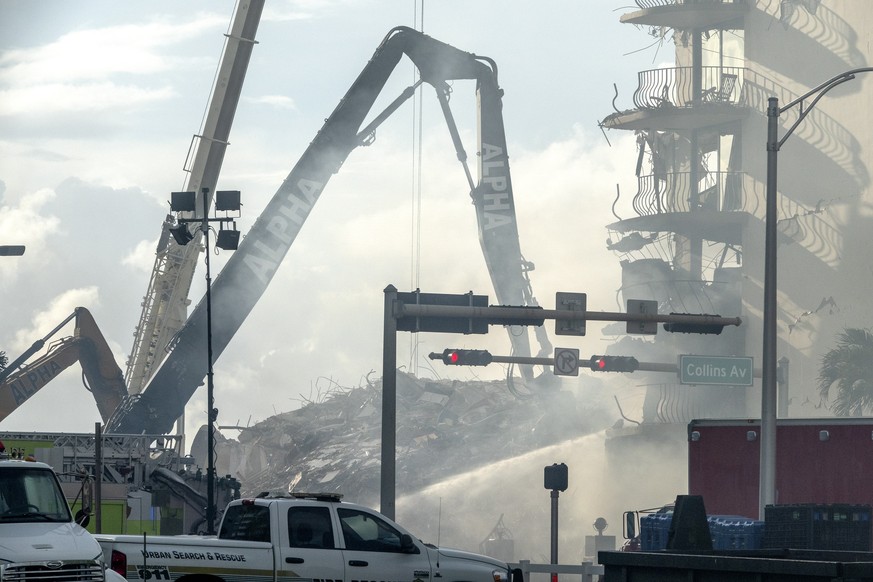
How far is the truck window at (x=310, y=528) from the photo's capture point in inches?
727

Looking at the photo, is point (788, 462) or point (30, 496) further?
point (788, 462)

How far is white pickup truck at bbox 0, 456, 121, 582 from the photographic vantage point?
15930 mm

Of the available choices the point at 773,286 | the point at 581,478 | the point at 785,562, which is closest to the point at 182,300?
the point at 581,478

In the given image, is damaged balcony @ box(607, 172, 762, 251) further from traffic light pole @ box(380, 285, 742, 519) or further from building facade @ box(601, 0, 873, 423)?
traffic light pole @ box(380, 285, 742, 519)

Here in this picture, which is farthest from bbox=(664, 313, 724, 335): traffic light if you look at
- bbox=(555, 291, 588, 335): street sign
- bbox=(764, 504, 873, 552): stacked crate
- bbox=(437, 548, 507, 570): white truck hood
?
bbox=(437, 548, 507, 570): white truck hood

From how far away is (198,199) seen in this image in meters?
54.2

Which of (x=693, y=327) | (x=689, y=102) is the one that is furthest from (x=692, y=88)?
(x=693, y=327)

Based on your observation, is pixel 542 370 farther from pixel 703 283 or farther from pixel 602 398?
pixel 703 283

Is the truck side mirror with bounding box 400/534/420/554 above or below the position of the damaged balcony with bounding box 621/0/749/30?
below

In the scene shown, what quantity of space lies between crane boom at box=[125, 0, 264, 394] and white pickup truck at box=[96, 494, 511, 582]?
35.2 m

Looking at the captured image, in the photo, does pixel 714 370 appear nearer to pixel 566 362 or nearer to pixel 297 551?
pixel 566 362

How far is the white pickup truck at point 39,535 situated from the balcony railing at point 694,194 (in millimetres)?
50035

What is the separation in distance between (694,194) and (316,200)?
20863 mm

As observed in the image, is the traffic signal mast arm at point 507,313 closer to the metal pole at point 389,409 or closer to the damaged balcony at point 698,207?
the metal pole at point 389,409
